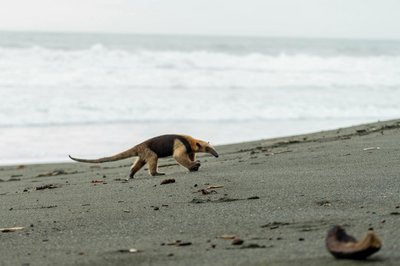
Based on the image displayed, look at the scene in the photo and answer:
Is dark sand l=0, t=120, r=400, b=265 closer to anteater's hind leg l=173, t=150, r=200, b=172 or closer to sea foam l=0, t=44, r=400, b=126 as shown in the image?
anteater's hind leg l=173, t=150, r=200, b=172

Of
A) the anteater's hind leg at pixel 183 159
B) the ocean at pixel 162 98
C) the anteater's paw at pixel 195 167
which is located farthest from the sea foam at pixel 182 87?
the anteater's paw at pixel 195 167

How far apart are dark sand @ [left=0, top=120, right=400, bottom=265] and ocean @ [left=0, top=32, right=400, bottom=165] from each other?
18.4ft

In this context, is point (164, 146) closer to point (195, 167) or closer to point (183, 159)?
point (183, 159)

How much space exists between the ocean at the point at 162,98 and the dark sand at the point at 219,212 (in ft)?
18.4

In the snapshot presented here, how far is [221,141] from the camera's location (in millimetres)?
14531

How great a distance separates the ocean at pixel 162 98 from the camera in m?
15.5

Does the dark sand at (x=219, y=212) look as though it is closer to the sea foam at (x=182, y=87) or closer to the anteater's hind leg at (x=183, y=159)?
the anteater's hind leg at (x=183, y=159)

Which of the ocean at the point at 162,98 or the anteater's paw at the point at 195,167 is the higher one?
the ocean at the point at 162,98

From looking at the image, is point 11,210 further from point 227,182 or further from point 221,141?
point 221,141

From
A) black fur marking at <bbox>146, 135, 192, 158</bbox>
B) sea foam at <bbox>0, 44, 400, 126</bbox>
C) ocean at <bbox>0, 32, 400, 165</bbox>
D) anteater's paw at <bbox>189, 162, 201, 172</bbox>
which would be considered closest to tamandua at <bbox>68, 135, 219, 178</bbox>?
black fur marking at <bbox>146, 135, 192, 158</bbox>

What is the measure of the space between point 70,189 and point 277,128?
409 inches

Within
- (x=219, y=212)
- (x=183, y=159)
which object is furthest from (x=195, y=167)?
(x=219, y=212)

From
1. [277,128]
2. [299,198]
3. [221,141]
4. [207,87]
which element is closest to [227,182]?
[299,198]

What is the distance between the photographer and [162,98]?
2358 cm
